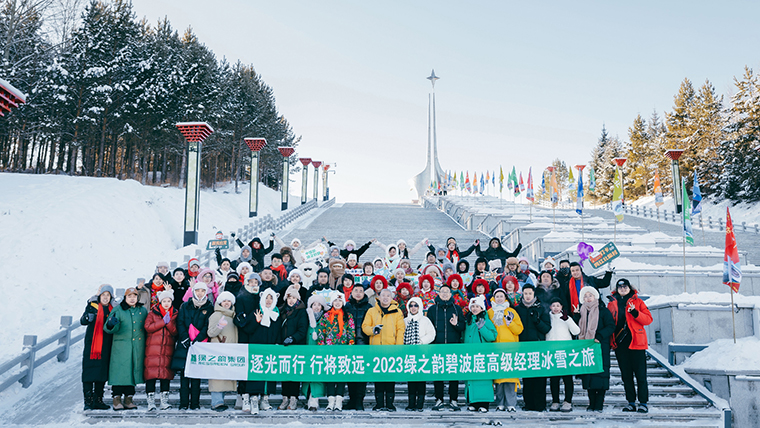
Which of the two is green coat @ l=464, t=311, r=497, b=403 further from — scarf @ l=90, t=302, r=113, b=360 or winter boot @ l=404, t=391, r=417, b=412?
scarf @ l=90, t=302, r=113, b=360

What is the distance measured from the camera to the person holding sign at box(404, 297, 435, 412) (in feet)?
20.1

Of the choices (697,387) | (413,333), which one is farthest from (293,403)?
(697,387)

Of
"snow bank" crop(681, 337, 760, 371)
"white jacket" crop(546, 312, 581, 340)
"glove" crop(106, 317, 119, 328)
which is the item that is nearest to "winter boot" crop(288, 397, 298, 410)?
"glove" crop(106, 317, 119, 328)

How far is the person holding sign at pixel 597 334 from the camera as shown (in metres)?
6.13

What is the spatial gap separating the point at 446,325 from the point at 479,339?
0.44 m

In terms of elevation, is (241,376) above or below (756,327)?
below

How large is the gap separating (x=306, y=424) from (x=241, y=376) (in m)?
1.02

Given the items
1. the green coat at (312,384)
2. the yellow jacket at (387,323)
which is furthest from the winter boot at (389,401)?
the green coat at (312,384)

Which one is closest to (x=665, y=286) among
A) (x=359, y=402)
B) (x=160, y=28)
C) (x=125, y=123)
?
(x=359, y=402)

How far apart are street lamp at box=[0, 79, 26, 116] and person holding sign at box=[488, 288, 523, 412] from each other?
8.60 m

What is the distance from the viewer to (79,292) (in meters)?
12.3

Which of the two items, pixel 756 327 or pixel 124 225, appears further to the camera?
pixel 124 225

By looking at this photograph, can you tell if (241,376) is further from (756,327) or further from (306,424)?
(756,327)

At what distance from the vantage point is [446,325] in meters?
6.23
